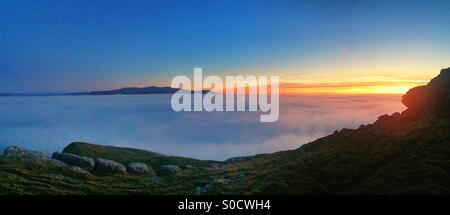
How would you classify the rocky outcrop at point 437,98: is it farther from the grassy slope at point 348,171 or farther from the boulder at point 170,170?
the boulder at point 170,170

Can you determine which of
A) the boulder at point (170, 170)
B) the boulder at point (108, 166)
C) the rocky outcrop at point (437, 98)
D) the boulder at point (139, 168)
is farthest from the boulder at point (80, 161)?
the rocky outcrop at point (437, 98)

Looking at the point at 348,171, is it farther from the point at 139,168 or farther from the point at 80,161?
the point at 80,161

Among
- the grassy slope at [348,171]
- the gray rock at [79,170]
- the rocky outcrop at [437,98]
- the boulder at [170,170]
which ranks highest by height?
the rocky outcrop at [437,98]

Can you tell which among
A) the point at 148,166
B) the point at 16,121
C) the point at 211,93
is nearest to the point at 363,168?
the point at 211,93

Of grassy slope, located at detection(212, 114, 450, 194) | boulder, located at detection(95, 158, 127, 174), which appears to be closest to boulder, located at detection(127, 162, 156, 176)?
boulder, located at detection(95, 158, 127, 174)

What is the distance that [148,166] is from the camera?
25.7 meters

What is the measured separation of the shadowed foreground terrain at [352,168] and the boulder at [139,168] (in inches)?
136

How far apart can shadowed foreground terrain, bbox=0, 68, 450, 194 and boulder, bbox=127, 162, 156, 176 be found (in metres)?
3.45

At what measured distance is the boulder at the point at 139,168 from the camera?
2572cm

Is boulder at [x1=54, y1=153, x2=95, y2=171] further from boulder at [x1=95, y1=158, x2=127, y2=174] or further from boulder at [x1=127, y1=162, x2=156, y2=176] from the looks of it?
boulder at [x1=127, y1=162, x2=156, y2=176]

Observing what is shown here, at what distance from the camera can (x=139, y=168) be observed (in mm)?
29406
